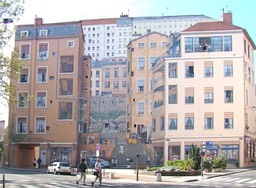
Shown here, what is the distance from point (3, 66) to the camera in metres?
22.3

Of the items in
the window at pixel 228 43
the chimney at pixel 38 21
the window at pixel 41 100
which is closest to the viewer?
the window at pixel 228 43

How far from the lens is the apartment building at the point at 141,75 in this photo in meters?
73.9

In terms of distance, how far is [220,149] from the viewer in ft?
179

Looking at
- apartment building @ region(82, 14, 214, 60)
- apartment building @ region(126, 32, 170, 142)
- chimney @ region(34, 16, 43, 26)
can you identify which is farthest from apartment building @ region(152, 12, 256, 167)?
apartment building @ region(82, 14, 214, 60)

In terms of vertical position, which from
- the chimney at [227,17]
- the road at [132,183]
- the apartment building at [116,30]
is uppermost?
the apartment building at [116,30]

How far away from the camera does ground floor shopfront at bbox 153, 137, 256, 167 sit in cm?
5366

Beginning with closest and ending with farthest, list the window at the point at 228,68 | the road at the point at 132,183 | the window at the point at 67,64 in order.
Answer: the road at the point at 132,183 → the window at the point at 228,68 → the window at the point at 67,64

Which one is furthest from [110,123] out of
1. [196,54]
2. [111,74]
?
[196,54]

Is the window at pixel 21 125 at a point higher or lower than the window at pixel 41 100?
lower

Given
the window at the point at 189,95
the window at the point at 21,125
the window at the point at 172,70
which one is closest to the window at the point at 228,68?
the window at the point at 189,95

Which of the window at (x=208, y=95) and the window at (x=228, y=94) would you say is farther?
the window at (x=208, y=95)

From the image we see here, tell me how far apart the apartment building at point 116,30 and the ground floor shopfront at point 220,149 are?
262 ft

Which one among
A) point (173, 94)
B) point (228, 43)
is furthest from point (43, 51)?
point (228, 43)

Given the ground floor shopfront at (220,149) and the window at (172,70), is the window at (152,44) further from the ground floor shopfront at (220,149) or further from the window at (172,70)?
the ground floor shopfront at (220,149)
